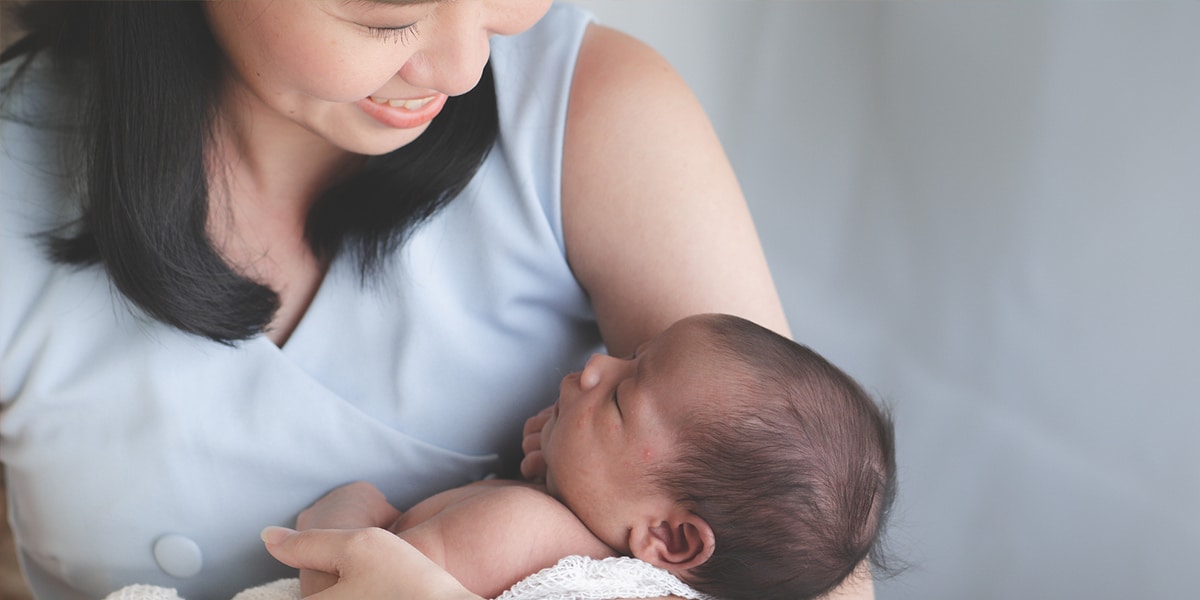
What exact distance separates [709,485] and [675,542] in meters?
0.08

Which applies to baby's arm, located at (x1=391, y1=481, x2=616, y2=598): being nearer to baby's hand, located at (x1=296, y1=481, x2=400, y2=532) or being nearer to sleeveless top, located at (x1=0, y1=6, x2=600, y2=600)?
baby's hand, located at (x1=296, y1=481, x2=400, y2=532)

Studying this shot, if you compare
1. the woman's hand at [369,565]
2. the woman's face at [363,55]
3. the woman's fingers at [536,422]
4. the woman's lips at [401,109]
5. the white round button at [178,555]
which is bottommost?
the white round button at [178,555]

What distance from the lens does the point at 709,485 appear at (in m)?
1.11

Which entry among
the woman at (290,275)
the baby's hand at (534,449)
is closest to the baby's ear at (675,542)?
the baby's hand at (534,449)

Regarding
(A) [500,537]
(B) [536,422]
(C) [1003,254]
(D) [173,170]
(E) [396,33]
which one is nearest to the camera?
(E) [396,33]

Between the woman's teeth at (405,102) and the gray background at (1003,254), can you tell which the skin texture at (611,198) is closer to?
the woman's teeth at (405,102)

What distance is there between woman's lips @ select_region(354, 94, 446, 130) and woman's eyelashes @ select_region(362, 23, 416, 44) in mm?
123

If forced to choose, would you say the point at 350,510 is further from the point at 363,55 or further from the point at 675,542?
the point at 363,55

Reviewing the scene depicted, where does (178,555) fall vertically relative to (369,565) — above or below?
below

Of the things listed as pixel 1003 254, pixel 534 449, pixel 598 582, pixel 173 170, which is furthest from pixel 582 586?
pixel 1003 254

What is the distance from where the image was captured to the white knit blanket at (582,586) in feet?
3.44

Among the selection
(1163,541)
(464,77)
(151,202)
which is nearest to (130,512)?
(151,202)

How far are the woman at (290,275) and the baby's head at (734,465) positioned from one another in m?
0.17

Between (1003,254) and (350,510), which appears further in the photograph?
(1003,254)
